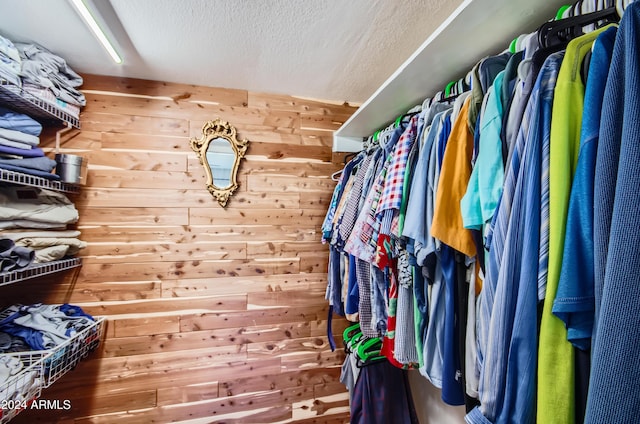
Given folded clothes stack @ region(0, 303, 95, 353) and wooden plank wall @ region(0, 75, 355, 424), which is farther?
wooden plank wall @ region(0, 75, 355, 424)

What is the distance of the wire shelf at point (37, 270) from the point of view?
95 cm

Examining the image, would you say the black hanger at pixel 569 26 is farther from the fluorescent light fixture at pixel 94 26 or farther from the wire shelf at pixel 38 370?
the wire shelf at pixel 38 370

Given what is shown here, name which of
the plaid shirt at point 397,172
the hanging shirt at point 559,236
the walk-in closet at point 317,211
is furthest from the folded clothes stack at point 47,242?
the hanging shirt at point 559,236

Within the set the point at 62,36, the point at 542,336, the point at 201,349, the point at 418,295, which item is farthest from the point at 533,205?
the point at 62,36

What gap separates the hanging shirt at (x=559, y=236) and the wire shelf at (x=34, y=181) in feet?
5.35

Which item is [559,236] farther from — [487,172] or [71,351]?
[71,351]

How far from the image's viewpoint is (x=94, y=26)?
97 centimetres

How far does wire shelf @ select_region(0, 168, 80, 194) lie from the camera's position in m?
0.96

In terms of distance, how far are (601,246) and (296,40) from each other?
124cm

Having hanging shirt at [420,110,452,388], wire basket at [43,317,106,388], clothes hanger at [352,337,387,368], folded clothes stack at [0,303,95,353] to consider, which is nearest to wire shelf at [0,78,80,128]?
folded clothes stack at [0,303,95,353]

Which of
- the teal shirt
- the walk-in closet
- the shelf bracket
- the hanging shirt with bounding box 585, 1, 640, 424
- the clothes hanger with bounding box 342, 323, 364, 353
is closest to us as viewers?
the hanging shirt with bounding box 585, 1, 640, 424

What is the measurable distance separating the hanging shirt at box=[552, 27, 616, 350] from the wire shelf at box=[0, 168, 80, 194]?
164 centimetres

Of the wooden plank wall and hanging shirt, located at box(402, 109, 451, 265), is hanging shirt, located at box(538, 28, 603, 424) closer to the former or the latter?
hanging shirt, located at box(402, 109, 451, 265)

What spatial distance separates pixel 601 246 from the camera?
0.38 m
